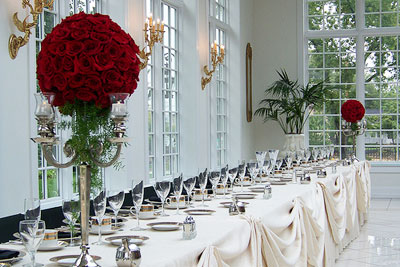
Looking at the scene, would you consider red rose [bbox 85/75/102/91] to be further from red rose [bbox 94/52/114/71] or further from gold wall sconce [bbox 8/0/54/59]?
gold wall sconce [bbox 8/0/54/59]

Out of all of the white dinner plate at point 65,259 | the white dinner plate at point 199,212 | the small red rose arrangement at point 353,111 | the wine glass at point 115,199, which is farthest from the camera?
the small red rose arrangement at point 353,111

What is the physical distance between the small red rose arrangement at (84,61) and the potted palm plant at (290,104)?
29.5 feet

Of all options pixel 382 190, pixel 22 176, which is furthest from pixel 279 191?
pixel 382 190

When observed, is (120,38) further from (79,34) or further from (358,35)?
(358,35)

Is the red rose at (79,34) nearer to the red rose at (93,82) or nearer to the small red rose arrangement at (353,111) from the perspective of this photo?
the red rose at (93,82)

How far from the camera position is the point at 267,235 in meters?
3.25

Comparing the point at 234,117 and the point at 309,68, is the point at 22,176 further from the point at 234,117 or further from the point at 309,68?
the point at 309,68

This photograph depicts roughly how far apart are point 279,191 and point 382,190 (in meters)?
7.58

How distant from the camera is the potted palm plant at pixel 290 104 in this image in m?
10.9

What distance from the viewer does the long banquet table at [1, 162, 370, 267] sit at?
2314 mm

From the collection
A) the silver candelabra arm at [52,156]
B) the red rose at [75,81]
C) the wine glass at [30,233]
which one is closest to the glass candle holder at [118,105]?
the red rose at [75,81]

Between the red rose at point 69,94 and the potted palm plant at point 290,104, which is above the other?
the potted palm plant at point 290,104

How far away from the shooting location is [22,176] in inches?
→ 174

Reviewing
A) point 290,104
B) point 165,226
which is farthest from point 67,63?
point 290,104
